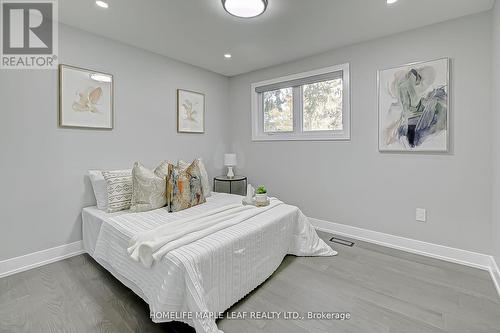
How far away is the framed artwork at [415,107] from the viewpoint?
7.80 feet

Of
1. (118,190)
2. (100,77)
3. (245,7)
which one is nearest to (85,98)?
(100,77)

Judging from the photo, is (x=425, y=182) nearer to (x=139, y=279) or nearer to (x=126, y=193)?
(x=139, y=279)

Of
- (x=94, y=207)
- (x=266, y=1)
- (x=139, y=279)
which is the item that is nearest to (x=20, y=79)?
(x=94, y=207)

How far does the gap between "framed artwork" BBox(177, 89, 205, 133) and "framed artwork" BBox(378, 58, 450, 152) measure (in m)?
2.50

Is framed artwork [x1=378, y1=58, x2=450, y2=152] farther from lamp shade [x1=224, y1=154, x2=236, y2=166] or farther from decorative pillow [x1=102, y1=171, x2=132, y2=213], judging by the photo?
decorative pillow [x1=102, y1=171, x2=132, y2=213]

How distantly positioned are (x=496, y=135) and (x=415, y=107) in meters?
0.71

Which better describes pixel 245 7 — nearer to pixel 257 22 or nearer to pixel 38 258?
pixel 257 22

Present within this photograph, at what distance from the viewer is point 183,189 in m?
2.46

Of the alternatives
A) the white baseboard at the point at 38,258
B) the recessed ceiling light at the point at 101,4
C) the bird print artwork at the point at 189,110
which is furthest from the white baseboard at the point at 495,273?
the recessed ceiling light at the point at 101,4

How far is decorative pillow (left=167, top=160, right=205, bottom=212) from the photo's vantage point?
2.40 meters

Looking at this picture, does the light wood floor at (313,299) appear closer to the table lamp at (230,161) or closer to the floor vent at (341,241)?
the floor vent at (341,241)

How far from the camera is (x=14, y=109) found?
217 cm

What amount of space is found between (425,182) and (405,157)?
323mm

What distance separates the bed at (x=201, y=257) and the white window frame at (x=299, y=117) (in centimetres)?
130
